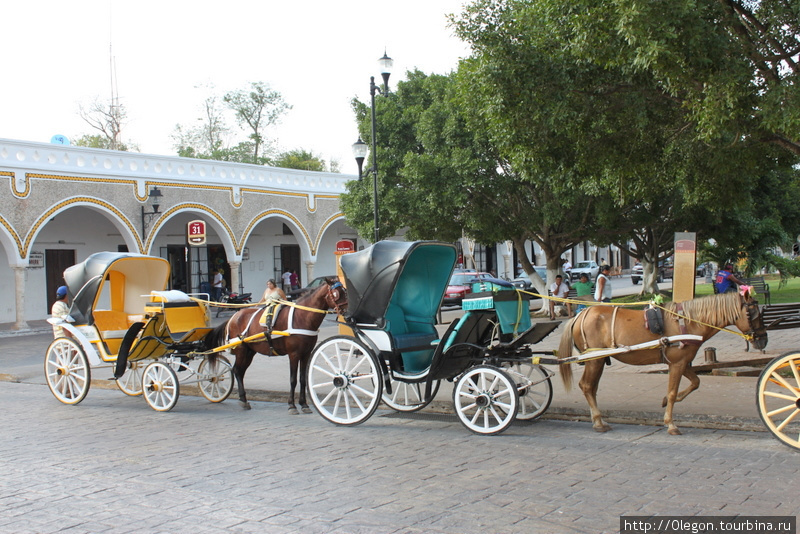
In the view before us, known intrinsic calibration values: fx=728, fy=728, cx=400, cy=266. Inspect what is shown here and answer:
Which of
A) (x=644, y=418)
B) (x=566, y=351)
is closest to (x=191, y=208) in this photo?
(x=566, y=351)

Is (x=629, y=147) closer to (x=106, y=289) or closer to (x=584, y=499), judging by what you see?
(x=584, y=499)

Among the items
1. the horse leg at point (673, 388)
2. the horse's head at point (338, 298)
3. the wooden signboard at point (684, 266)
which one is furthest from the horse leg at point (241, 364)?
the wooden signboard at point (684, 266)

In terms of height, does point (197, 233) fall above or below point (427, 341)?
above

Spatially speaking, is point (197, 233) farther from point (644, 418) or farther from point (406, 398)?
point (644, 418)

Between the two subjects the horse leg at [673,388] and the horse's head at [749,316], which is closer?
the horse's head at [749,316]

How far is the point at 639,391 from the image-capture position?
8984mm

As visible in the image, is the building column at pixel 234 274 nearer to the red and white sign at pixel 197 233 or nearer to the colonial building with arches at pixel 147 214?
the colonial building with arches at pixel 147 214

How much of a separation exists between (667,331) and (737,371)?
3.69 meters

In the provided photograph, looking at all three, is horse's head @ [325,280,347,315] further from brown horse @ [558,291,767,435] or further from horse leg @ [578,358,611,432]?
horse leg @ [578,358,611,432]

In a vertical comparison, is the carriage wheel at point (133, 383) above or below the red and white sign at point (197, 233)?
below

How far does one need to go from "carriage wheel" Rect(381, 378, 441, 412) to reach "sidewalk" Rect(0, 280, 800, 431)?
273 mm

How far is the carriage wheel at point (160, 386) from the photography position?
29.7 ft

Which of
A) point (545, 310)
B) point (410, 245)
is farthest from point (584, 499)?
point (545, 310)

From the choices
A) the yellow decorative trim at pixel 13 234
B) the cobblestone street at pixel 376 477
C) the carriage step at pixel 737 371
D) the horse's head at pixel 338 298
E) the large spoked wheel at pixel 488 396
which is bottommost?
the cobblestone street at pixel 376 477
